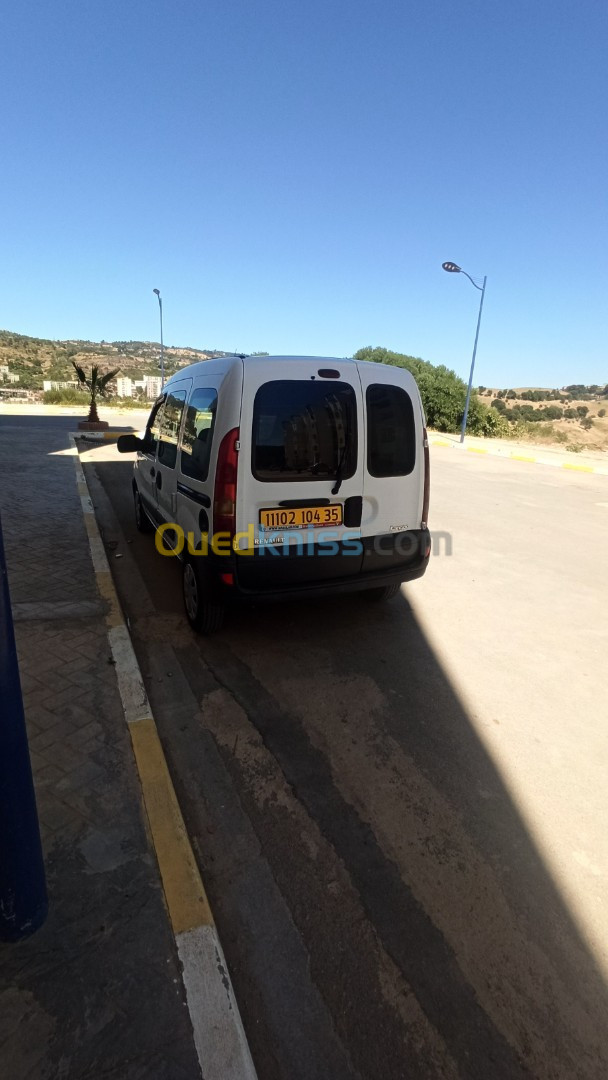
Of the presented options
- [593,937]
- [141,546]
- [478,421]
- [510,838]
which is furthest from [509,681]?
[478,421]

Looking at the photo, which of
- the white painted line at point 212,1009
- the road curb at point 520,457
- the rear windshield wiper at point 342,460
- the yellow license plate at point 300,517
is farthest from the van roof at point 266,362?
the road curb at point 520,457

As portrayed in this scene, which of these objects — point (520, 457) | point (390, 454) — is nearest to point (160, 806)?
point (390, 454)

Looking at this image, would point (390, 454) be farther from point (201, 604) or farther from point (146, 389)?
point (146, 389)

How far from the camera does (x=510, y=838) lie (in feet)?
7.88

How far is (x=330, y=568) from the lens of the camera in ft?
→ 12.2

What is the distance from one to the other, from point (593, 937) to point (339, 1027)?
1.04 m

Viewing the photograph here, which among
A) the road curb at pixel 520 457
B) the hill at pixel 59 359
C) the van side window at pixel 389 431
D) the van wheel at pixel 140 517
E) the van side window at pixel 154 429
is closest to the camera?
the van side window at pixel 389 431

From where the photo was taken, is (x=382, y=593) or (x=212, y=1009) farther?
(x=382, y=593)

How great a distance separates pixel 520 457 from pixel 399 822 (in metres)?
17.2

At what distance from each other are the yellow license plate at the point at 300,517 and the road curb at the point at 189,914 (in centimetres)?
132

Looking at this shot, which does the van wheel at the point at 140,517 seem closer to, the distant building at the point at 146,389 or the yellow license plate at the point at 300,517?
the yellow license plate at the point at 300,517

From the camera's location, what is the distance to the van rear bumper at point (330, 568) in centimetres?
349

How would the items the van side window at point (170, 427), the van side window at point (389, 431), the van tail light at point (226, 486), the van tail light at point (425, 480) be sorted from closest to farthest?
the van tail light at point (226, 486) < the van side window at point (389, 431) < the van tail light at point (425, 480) < the van side window at point (170, 427)

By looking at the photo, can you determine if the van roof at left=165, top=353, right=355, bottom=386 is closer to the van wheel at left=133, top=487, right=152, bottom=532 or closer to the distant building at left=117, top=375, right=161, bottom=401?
the van wheel at left=133, top=487, right=152, bottom=532
